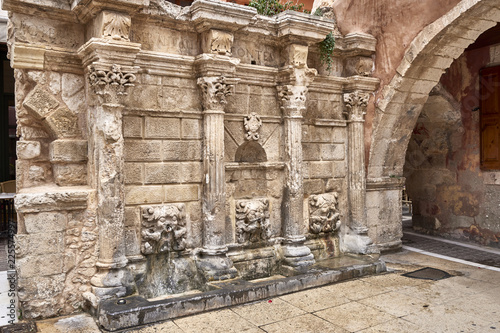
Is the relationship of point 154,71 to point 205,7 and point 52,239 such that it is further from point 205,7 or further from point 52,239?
point 52,239

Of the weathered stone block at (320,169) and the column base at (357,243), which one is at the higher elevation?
the weathered stone block at (320,169)

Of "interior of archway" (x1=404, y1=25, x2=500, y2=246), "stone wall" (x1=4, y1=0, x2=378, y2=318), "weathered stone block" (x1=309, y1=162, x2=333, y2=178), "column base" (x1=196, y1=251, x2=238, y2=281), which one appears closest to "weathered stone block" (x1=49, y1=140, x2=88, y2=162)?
"stone wall" (x1=4, y1=0, x2=378, y2=318)

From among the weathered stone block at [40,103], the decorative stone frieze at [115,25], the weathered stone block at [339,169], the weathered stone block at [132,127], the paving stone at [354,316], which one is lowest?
the paving stone at [354,316]

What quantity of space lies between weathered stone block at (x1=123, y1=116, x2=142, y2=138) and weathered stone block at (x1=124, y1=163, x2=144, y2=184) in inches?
12.4

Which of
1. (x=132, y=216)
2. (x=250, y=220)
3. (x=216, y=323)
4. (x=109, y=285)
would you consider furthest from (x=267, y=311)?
(x=132, y=216)

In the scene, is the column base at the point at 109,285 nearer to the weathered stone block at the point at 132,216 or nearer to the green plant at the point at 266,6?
the weathered stone block at the point at 132,216

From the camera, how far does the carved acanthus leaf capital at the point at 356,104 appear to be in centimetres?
637

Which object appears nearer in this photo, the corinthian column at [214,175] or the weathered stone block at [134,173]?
the weathered stone block at [134,173]

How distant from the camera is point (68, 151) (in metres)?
4.41

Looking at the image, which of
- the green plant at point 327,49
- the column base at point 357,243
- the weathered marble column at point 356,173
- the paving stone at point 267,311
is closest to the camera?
the paving stone at point 267,311

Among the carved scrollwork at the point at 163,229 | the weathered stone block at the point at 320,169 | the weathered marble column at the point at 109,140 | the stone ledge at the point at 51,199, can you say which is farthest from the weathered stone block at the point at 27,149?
the weathered stone block at the point at 320,169

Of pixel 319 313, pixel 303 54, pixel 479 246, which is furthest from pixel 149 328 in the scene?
pixel 479 246

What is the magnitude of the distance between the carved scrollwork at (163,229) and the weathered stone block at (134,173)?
316 mm

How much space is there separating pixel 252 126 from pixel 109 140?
6.15ft
